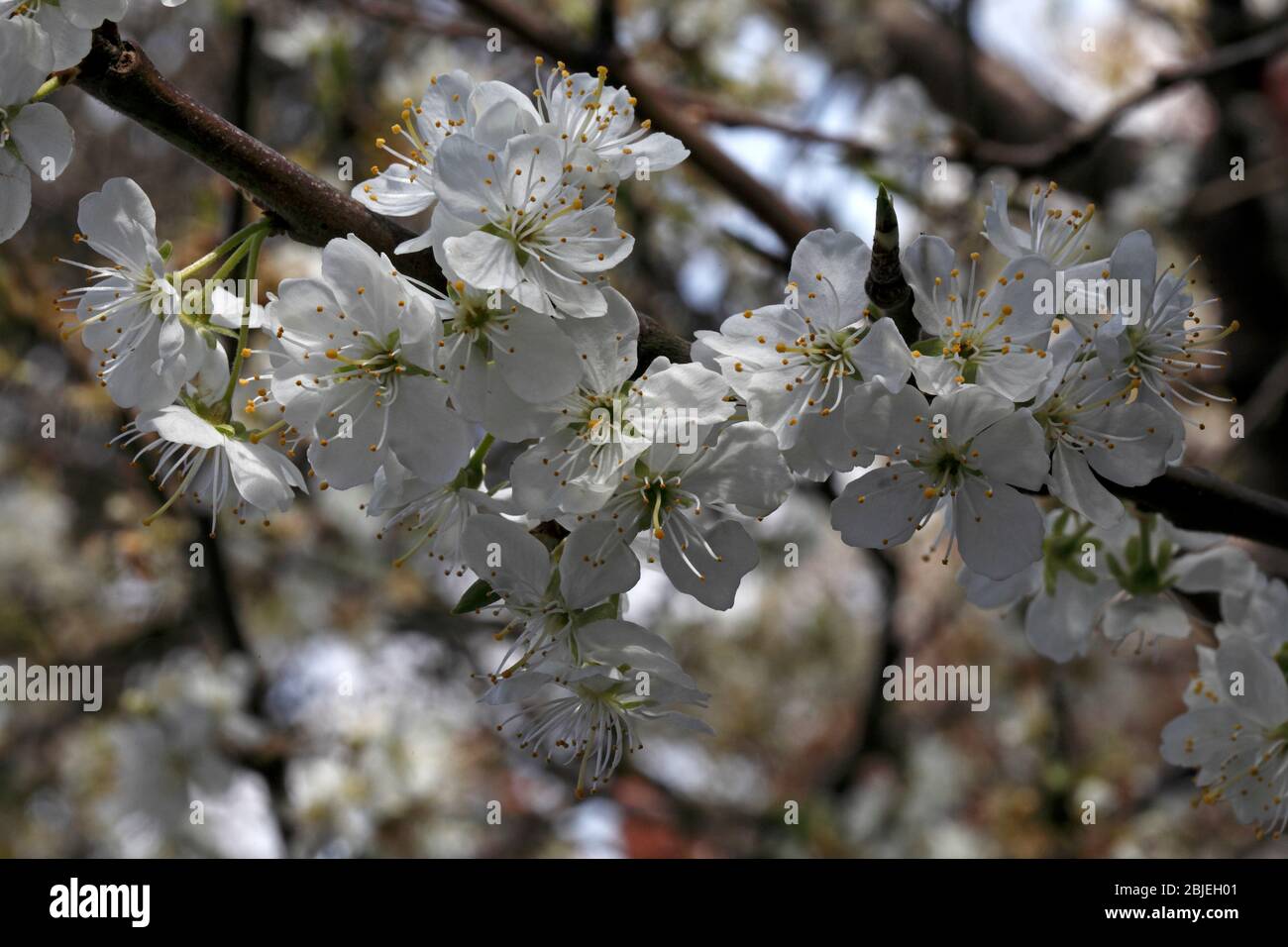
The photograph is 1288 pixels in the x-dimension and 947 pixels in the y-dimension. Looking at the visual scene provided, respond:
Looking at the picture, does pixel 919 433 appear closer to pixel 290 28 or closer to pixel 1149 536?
pixel 1149 536

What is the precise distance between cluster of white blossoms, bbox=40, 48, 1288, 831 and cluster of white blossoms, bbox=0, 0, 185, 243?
16 millimetres

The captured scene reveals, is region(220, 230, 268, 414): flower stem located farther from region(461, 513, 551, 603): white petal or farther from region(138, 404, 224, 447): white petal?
region(461, 513, 551, 603): white petal

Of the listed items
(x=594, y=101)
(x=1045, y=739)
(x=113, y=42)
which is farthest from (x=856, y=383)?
(x=1045, y=739)

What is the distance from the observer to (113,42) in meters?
1.13

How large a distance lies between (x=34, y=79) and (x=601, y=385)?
634 mm

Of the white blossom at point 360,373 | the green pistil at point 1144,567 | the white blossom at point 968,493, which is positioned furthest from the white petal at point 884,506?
the green pistil at point 1144,567

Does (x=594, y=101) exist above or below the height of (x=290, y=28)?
below

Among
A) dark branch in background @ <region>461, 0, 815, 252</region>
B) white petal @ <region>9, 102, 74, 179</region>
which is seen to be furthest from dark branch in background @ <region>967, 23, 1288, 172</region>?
white petal @ <region>9, 102, 74, 179</region>

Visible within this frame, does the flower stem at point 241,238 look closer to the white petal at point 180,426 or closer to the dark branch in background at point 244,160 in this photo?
the dark branch in background at point 244,160

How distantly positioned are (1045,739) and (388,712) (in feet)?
7.96

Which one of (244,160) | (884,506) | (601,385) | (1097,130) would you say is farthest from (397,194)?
(1097,130)

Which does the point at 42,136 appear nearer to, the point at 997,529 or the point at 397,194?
the point at 397,194

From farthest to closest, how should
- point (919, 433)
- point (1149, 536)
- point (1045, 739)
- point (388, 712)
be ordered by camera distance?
point (1045, 739) < point (388, 712) < point (1149, 536) < point (919, 433)

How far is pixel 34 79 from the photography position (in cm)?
112
